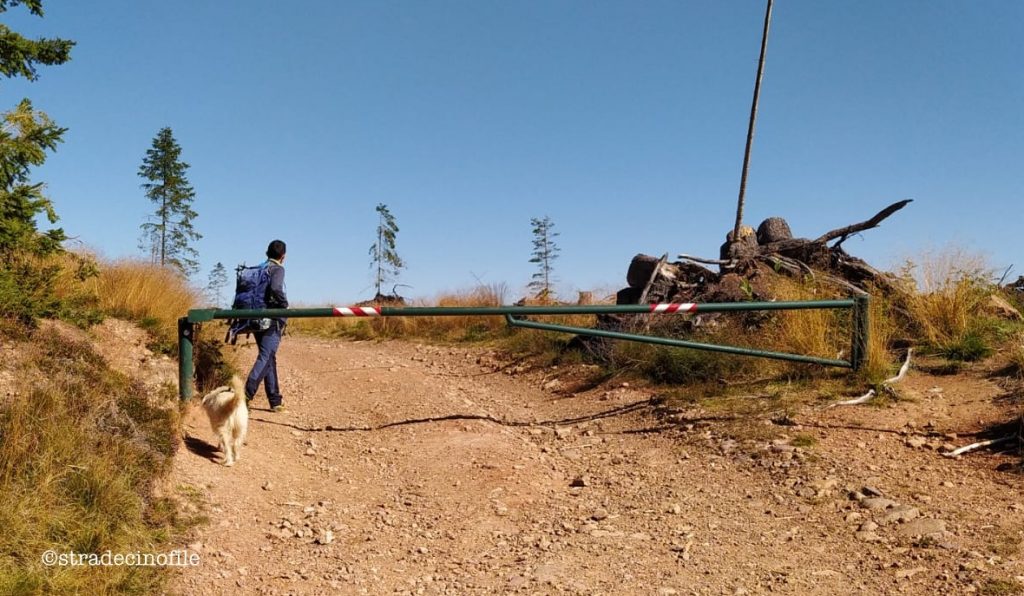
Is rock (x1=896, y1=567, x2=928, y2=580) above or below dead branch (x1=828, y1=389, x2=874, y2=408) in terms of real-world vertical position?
below

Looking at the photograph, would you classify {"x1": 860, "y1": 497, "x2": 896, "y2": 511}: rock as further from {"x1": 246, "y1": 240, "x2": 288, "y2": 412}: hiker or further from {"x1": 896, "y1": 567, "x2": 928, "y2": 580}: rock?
{"x1": 246, "y1": 240, "x2": 288, "y2": 412}: hiker

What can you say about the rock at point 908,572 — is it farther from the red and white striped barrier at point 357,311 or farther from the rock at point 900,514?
the red and white striped barrier at point 357,311

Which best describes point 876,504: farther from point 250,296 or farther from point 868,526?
point 250,296

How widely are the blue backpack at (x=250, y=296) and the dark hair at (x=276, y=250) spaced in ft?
0.50

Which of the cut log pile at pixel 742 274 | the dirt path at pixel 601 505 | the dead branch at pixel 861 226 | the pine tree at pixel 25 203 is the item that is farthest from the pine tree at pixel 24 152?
the dead branch at pixel 861 226

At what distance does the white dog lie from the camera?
5395 millimetres

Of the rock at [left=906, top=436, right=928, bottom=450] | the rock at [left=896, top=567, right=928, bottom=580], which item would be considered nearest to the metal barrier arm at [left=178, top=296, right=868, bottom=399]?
the rock at [left=906, top=436, right=928, bottom=450]

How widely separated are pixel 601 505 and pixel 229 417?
2.88 meters

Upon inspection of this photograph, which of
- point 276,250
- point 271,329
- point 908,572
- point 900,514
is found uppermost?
point 276,250

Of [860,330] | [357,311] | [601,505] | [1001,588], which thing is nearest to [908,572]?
[1001,588]

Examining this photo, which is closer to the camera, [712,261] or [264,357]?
[264,357]

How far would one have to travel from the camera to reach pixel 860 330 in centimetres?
693

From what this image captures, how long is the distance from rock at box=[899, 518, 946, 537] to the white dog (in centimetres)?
461

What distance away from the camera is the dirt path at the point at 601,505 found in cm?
382
